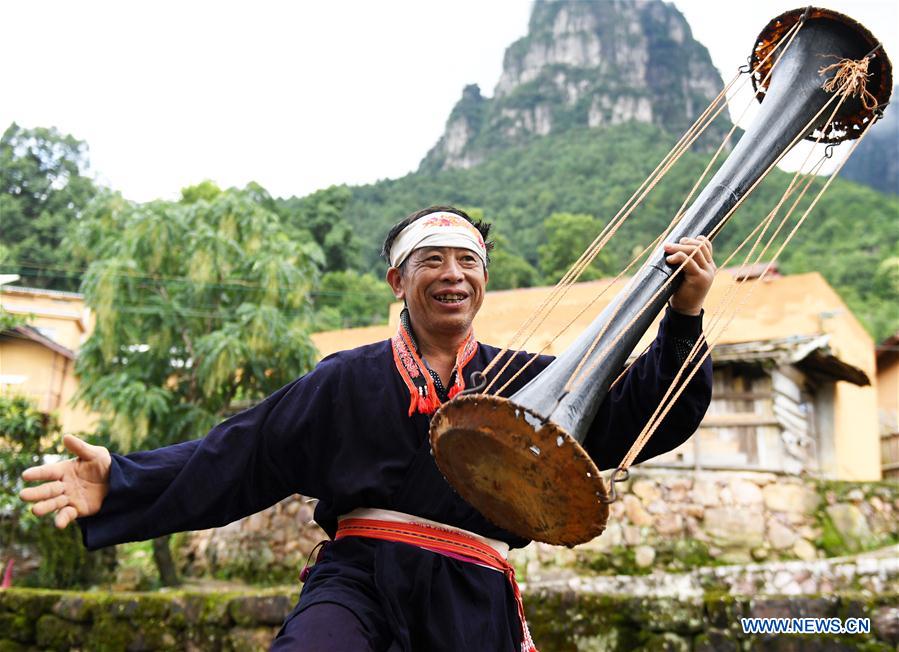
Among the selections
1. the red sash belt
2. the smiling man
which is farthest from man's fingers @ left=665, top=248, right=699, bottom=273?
the red sash belt

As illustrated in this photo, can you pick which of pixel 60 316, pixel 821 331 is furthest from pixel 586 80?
pixel 821 331

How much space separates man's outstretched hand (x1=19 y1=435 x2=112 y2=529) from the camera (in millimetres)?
2350

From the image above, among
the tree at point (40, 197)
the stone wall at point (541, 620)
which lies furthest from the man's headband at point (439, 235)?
the tree at point (40, 197)

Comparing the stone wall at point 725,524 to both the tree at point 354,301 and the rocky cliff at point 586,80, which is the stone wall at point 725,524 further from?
the rocky cliff at point 586,80

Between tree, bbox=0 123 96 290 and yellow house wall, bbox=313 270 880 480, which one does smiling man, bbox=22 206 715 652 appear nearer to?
yellow house wall, bbox=313 270 880 480

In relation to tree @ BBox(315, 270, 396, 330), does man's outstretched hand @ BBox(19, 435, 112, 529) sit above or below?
below

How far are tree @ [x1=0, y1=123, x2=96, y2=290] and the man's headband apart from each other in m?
25.7

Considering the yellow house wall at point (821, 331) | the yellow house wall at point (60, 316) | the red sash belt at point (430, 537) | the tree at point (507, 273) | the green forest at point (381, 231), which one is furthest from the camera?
the tree at point (507, 273)

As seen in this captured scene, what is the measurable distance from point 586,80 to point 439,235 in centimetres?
11456

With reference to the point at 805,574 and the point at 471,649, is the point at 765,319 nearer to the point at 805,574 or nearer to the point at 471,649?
the point at 805,574

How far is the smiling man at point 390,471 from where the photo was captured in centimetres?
237

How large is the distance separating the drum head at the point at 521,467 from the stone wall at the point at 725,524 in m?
9.35

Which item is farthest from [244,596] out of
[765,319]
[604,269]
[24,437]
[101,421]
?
[604,269]

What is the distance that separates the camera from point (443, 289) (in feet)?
8.98
